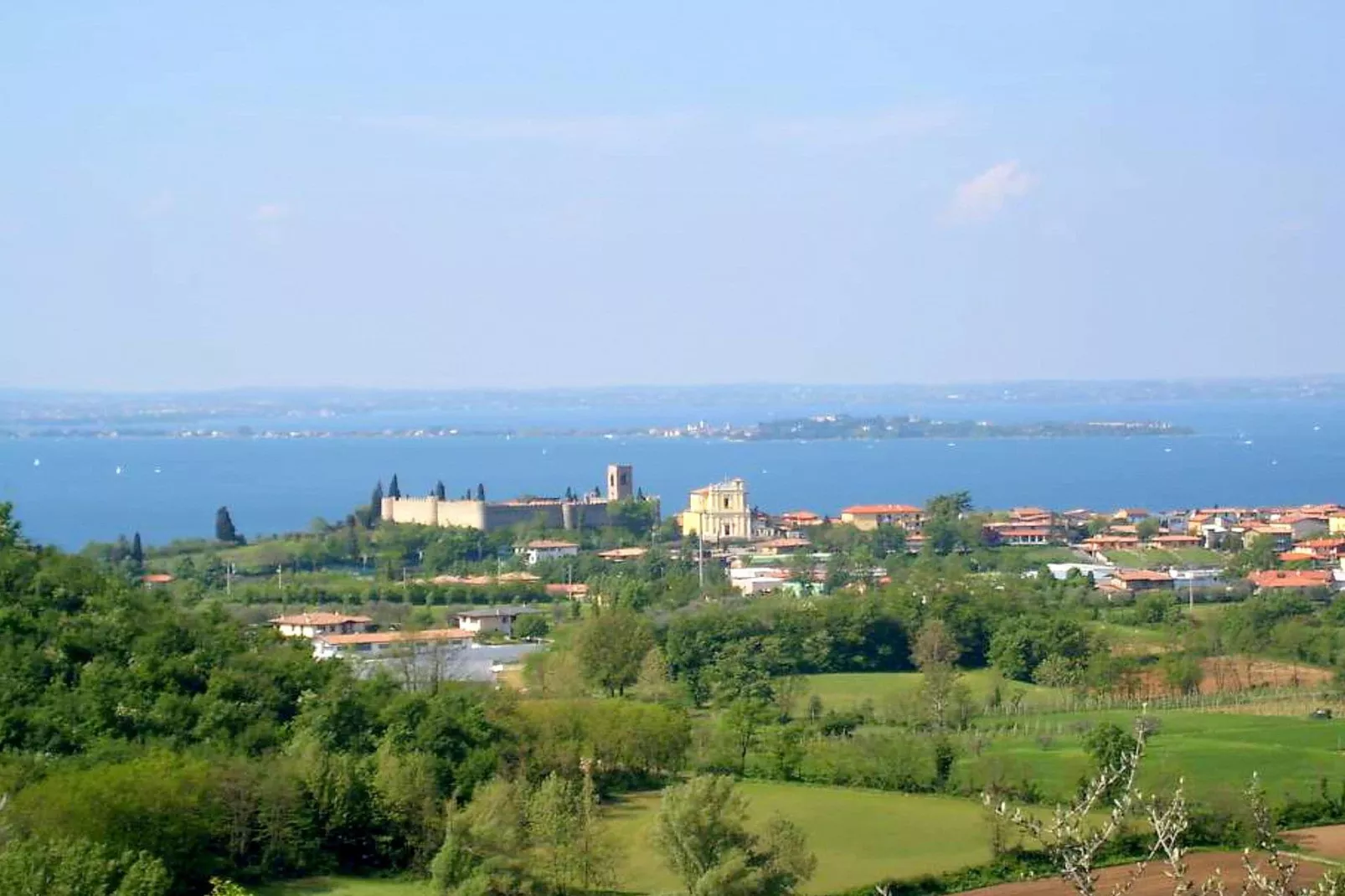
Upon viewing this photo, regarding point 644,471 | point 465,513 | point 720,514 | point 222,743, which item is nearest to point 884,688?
point 222,743

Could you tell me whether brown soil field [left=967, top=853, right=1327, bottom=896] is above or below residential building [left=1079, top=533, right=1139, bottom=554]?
above

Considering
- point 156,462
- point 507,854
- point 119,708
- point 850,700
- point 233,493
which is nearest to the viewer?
point 507,854

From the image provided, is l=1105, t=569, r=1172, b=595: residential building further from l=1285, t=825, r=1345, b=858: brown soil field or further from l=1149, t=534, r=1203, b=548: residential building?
l=1285, t=825, r=1345, b=858: brown soil field

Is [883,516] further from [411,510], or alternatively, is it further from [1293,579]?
[1293,579]

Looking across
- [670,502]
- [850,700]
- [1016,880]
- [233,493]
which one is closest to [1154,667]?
[850,700]

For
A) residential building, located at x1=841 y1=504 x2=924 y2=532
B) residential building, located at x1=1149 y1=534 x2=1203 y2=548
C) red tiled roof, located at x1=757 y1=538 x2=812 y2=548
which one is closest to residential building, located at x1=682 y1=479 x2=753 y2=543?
red tiled roof, located at x1=757 y1=538 x2=812 y2=548

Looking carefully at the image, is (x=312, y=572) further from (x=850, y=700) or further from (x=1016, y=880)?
A: (x=1016, y=880)

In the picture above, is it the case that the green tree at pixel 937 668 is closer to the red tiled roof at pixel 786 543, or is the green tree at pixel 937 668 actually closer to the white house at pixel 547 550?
the white house at pixel 547 550
